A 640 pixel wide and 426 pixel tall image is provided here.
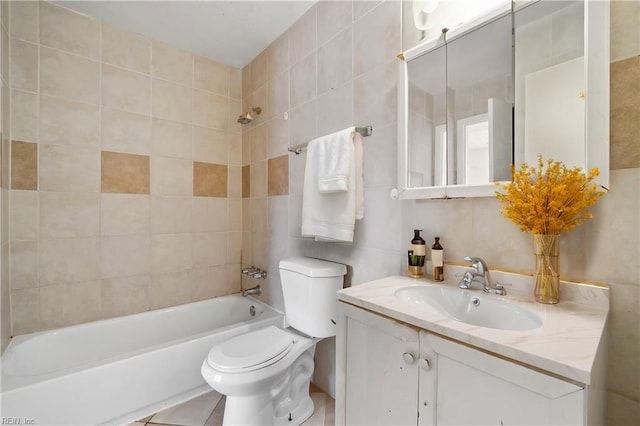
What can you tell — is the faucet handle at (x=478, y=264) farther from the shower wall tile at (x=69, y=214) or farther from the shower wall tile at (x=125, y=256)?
the shower wall tile at (x=69, y=214)

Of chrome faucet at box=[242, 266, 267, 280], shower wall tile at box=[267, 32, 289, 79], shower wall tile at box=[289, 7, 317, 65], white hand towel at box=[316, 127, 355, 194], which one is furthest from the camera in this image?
chrome faucet at box=[242, 266, 267, 280]

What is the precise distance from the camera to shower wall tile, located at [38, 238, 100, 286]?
1745 millimetres

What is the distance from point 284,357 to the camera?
1400 millimetres

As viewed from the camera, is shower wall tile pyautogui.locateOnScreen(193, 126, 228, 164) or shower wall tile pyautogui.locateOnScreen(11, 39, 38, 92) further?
shower wall tile pyautogui.locateOnScreen(193, 126, 228, 164)

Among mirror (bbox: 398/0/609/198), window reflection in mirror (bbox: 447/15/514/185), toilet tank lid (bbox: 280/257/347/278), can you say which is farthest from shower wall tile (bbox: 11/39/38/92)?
window reflection in mirror (bbox: 447/15/514/185)

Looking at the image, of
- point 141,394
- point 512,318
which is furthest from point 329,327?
point 141,394

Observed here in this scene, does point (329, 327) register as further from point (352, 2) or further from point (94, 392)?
point (352, 2)

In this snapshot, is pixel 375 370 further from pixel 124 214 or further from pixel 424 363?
pixel 124 214

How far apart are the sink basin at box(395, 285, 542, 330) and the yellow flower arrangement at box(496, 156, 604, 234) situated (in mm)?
251

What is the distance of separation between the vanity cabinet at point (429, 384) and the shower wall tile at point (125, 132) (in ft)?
6.30

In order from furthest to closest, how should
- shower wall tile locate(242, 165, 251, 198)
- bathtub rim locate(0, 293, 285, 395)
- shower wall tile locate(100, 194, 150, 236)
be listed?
shower wall tile locate(242, 165, 251, 198)
shower wall tile locate(100, 194, 150, 236)
bathtub rim locate(0, 293, 285, 395)

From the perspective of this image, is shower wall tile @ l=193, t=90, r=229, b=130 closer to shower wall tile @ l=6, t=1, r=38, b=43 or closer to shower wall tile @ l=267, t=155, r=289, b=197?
shower wall tile @ l=267, t=155, r=289, b=197

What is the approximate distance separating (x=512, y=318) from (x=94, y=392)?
1.82 metres

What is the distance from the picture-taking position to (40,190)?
1.72 meters
